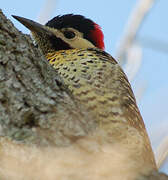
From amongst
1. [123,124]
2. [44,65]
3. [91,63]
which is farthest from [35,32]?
[44,65]

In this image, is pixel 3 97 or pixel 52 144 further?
pixel 3 97

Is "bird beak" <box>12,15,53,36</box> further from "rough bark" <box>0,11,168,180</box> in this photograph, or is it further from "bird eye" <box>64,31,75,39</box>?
"rough bark" <box>0,11,168,180</box>

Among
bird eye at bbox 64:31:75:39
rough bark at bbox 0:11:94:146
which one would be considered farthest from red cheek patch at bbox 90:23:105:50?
rough bark at bbox 0:11:94:146

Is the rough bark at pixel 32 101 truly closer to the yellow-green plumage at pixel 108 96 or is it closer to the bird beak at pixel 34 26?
the yellow-green plumage at pixel 108 96

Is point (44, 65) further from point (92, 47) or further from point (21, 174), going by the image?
point (92, 47)

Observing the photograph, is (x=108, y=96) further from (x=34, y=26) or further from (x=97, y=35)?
(x=97, y=35)

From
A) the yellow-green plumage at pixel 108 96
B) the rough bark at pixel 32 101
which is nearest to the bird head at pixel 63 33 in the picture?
the yellow-green plumage at pixel 108 96

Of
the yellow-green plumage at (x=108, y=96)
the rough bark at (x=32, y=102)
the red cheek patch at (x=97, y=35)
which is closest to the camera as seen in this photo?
the rough bark at (x=32, y=102)
